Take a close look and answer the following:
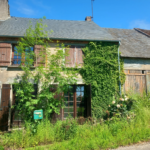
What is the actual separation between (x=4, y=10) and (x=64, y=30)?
4.65 metres

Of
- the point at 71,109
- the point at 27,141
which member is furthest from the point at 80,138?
the point at 71,109

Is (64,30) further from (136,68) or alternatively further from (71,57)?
(136,68)

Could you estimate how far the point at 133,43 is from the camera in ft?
32.4

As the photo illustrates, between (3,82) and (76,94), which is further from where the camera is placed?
(76,94)

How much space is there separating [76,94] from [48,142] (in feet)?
11.0

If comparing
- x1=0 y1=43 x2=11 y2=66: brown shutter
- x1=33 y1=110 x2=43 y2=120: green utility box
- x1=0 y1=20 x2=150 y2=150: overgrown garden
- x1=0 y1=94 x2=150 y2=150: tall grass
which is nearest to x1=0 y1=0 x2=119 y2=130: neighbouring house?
x1=0 y1=43 x2=11 y2=66: brown shutter

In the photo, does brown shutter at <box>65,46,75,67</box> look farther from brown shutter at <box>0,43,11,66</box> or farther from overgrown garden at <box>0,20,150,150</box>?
brown shutter at <box>0,43,11,66</box>

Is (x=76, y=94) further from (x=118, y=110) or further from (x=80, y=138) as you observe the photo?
(x=80, y=138)

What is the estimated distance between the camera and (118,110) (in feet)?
20.2

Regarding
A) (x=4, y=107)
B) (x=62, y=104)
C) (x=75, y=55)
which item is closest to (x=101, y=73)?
(x=75, y=55)

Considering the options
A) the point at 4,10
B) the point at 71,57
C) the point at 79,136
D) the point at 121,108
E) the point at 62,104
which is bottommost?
the point at 79,136

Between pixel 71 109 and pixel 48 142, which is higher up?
pixel 71 109

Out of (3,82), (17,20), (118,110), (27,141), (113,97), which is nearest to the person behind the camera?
(27,141)

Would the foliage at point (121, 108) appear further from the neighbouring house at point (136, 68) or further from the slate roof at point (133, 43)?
the slate roof at point (133, 43)
